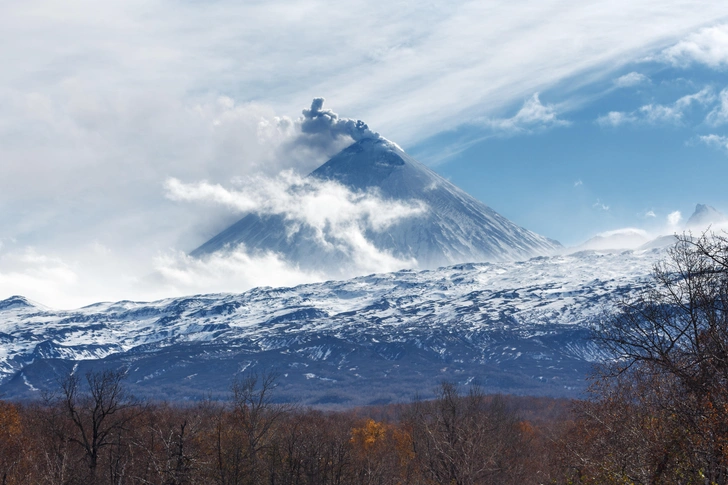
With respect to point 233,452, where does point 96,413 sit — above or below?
above

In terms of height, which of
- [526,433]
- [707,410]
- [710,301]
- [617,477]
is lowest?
[526,433]

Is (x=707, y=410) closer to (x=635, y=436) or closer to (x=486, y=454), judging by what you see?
(x=635, y=436)

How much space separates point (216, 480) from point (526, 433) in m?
67.5

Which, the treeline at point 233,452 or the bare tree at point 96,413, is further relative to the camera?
the bare tree at point 96,413

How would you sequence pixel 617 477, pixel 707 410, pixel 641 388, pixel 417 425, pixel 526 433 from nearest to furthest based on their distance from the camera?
1. pixel 707 410
2. pixel 617 477
3. pixel 641 388
4. pixel 417 425
5. pixel 526 433

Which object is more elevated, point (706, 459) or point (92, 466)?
point (706, 459)

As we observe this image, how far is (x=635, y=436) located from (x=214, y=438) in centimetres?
4075

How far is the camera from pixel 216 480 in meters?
42.3

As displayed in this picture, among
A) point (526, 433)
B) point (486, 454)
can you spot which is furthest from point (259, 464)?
point (526, 433)

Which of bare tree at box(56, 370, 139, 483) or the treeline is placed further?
bare tree at box(56, 370, 139, 483)

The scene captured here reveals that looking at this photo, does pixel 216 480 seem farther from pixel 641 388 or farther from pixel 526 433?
pixel 526 433

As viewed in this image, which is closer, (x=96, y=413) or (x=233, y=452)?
(x=96, y=413)

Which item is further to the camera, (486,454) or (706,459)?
(486,454)

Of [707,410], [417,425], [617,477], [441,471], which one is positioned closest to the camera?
[707,410]
